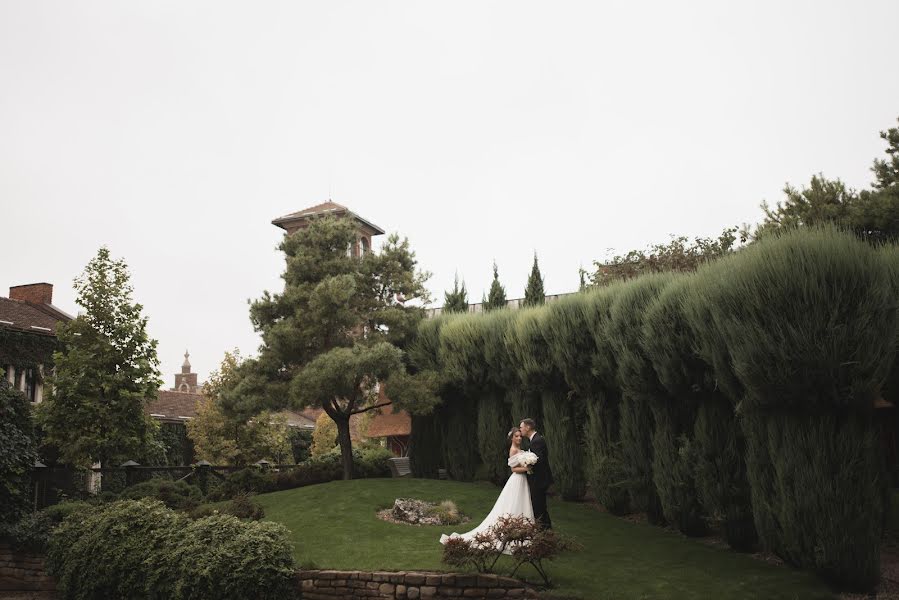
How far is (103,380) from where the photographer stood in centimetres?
2294

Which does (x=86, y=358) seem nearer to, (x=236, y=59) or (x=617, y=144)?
(x=236, y=59)

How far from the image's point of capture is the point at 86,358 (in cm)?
2297

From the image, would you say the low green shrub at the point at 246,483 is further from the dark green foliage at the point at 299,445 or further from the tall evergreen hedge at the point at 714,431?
the dark green foliage at the point at 299,445

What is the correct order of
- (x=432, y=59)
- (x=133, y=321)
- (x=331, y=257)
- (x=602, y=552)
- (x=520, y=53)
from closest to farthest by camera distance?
(x=602, y=552) < (x=520, y=53) < (x=432, y=59) < (x=133, y=321) < (x=331, y=257)

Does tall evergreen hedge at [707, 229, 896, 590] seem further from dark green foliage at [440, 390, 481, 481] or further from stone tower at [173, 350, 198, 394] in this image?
stone tower at [173, 350, 198, 394]

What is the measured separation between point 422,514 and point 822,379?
1009 centimetres

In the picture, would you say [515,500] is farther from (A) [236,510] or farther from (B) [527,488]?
(A) [236,510]

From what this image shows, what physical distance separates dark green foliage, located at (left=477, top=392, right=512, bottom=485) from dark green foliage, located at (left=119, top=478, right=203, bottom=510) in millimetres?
8945

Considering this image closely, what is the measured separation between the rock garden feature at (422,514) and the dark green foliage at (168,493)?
5710 mm

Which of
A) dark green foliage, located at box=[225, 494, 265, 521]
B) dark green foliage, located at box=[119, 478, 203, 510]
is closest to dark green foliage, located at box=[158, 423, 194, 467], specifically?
dark green foliage, located at box=[119, 478, 203, 510]

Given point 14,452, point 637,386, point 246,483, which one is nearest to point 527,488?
point 637,386

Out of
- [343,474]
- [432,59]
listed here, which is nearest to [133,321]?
[343,474]

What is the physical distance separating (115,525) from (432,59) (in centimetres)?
1320

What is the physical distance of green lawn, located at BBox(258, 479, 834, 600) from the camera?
40.4 feet
